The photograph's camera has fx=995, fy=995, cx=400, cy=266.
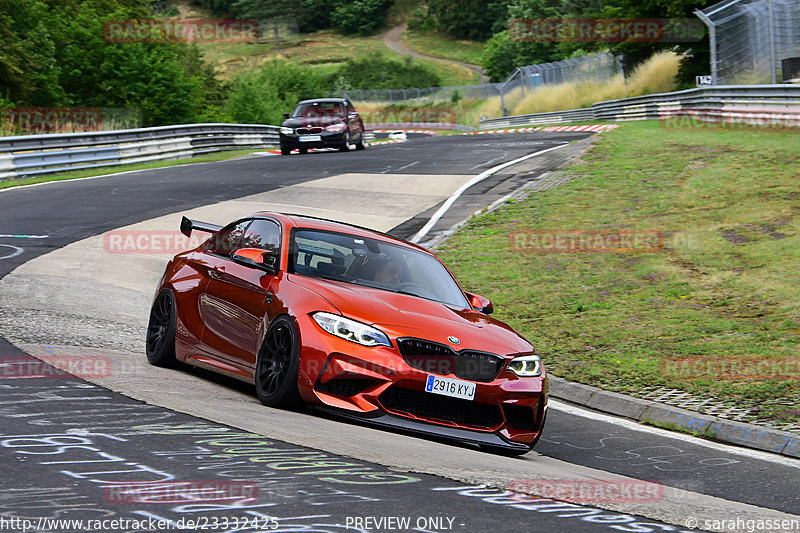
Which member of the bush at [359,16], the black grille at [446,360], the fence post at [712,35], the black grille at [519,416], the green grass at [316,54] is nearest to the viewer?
the black grille at [446,360]

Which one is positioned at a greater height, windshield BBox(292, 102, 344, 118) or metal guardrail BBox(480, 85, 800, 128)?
windshield BBox(292, 102, 344, 118)

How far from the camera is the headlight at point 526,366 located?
7125 millimetres

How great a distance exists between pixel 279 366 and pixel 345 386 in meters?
0.58

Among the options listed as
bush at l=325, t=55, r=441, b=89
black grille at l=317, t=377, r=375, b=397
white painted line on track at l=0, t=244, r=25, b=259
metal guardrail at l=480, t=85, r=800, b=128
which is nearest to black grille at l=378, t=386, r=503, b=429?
black grille at l=317, t=377, r=375, b=397

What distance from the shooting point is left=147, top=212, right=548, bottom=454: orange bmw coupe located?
6.64m

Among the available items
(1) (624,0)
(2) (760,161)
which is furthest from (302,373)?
(1) (624,0)

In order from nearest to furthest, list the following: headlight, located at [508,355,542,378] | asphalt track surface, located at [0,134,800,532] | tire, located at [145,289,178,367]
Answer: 1. asphalt track surface, located at [0,134,800,532]
2. headlight, located at [508,355,542,378]
3. tire, located at [145,289,178,367]

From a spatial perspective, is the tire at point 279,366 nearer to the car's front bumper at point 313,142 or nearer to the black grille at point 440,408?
the black grille at point 440,408

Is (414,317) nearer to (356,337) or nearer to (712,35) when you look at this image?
(356,337)

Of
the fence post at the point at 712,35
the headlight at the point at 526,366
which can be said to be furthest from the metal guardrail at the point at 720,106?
the headlight at the point at 526,366

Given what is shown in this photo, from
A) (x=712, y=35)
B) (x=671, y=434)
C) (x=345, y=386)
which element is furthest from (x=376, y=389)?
(x=712, y=35)

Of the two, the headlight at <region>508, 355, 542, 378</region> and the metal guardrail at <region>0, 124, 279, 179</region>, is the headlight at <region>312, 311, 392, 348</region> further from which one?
the metal guardrail at <region>0, 124, 279, 179</region>

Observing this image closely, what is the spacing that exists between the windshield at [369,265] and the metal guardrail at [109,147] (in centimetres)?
1782

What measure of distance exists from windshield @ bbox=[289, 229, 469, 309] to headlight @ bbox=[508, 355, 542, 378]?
0.98 m
